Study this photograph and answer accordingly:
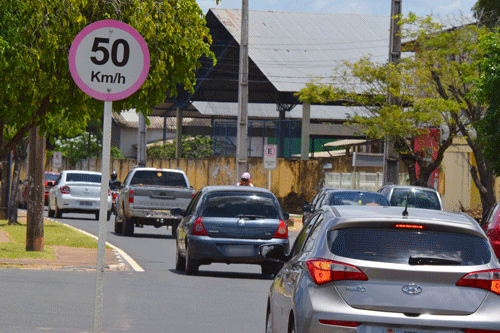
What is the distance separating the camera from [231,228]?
49.4ft

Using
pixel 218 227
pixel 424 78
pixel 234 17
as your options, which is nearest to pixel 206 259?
pixel 218 227

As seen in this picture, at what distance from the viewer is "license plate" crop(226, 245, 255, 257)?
14.9 metres

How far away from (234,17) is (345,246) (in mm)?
45639

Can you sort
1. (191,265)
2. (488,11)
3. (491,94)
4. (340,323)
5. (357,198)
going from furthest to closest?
(488,11)
(491,94)
(357,198)
(191,265)
(340,323)

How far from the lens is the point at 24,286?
1280 centimetres

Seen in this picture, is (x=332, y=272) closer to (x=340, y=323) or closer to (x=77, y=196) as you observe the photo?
(x=340, y=323)

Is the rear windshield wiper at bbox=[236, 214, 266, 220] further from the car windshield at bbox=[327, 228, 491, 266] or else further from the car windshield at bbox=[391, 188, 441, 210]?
the car windshield at bbox=[391, 188, 441, 210]

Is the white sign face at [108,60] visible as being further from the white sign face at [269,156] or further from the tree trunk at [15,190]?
the white sign face at [269,156]

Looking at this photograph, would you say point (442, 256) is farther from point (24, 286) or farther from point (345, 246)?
point (24, 286)

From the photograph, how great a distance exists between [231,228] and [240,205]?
58cm

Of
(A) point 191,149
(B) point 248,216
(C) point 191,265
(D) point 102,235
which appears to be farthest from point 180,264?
(A) point 191,149

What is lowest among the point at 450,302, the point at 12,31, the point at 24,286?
the point at 24,286

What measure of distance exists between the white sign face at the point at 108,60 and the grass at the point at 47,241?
31.9 ft

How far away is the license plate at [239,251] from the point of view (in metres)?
14.9
